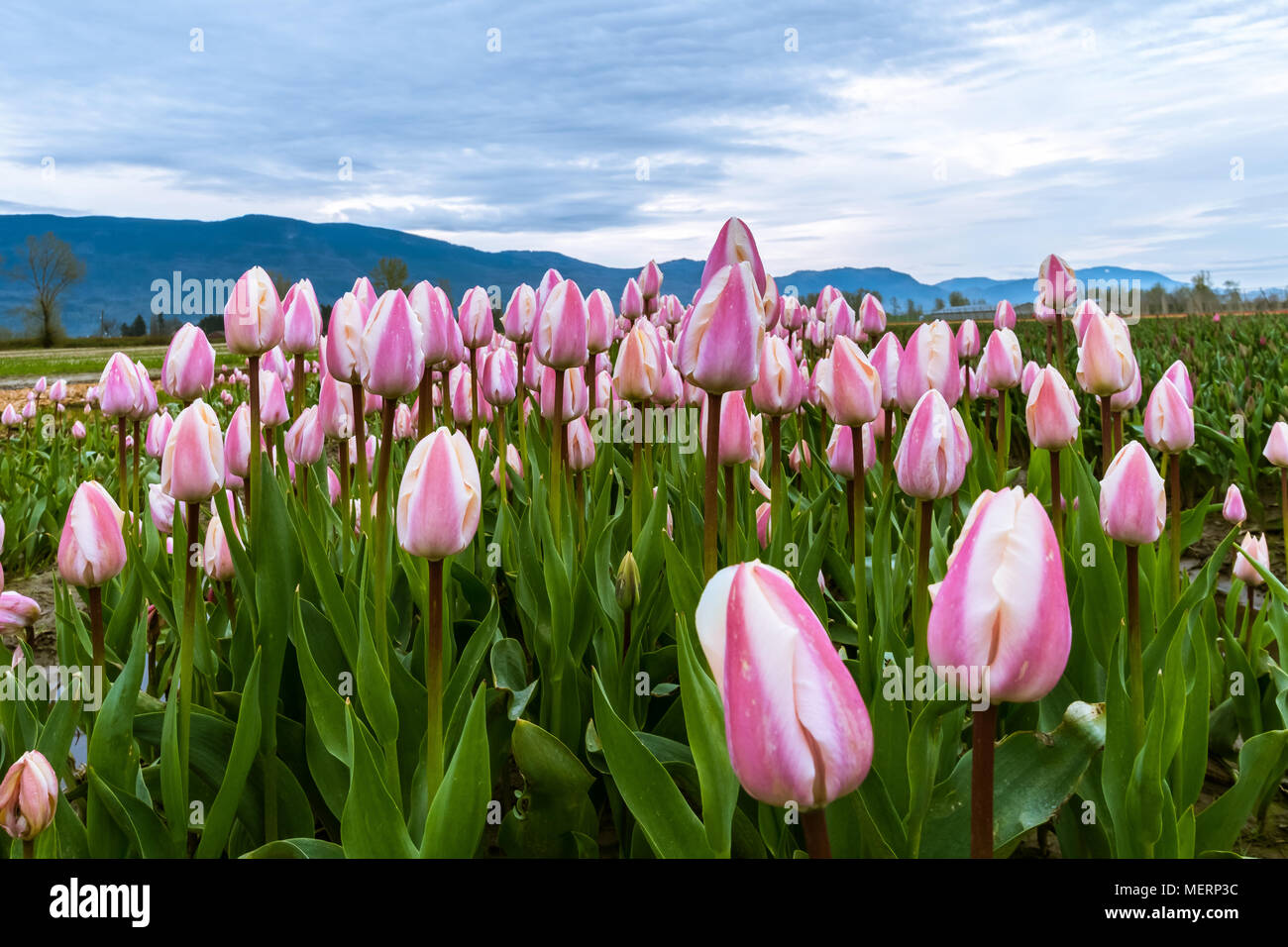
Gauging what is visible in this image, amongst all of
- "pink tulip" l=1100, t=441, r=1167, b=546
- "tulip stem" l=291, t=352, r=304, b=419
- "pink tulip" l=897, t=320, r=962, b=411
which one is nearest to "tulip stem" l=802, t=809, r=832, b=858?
"pink tulip" l=1100, t=441, r=1167, b=546

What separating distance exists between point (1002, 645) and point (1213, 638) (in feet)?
7.24

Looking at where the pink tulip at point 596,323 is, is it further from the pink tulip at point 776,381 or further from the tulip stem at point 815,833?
the tulip stem at point 815,833

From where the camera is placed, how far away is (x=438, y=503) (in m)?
1.47

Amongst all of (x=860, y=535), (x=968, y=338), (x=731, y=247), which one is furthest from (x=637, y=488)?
(x=968, y=338)

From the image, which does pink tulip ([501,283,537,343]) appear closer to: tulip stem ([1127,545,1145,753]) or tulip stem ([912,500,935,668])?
tulip stem ([912,500,935,668])

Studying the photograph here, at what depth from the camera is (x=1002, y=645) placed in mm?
939

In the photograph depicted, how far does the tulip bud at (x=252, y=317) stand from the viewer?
2248 mm

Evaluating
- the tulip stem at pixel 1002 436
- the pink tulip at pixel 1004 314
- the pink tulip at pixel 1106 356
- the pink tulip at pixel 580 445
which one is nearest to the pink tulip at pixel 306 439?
the pink tulip at pixel 580 445

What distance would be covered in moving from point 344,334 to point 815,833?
169 cm

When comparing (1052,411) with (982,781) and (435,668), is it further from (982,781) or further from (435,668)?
(435,668)

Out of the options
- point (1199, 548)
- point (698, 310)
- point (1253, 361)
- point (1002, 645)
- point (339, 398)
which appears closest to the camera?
point (1002, 645)

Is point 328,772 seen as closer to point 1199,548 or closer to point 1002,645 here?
point 1002,645

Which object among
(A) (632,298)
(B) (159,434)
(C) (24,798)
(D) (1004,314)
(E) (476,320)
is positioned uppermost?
(A) (632,298)
